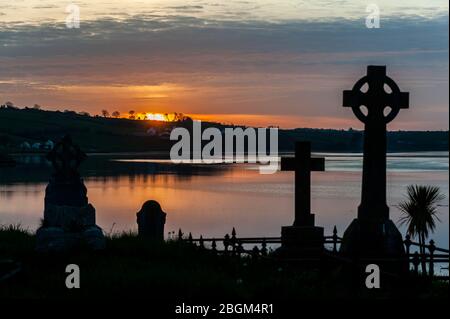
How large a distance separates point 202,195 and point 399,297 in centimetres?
5531

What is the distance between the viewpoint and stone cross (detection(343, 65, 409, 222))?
55.7 ft

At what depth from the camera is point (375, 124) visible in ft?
56.5

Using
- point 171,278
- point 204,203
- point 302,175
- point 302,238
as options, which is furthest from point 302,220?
point 204,203

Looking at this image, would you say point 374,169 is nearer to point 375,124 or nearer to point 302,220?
point 375,124

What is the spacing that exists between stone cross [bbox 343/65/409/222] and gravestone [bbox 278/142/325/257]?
2001mm

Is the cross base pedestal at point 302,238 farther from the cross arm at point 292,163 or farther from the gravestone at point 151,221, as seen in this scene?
the gravestone at point 151,221

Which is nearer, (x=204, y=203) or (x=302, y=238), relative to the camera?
(x=302, y=238)

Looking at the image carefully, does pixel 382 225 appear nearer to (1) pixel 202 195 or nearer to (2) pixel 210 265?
(2) pixel 210 265

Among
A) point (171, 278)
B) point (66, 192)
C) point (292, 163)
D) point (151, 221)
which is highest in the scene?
point (292, 163)

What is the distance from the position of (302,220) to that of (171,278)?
7.54m

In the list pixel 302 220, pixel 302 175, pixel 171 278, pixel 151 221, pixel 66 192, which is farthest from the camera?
pixel 302 175

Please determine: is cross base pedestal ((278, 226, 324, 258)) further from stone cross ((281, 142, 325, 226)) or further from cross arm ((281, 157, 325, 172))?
cross arm ((281, 157, 325, 172))

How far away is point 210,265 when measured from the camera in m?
15.3

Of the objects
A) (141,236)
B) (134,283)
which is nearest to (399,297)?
(134,283)
